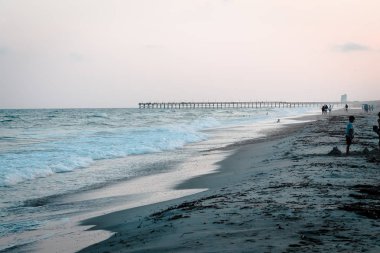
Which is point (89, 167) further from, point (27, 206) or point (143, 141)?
point (143, 141)

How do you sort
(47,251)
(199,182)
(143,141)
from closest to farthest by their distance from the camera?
(47,251) < (199,182) < (143,141)

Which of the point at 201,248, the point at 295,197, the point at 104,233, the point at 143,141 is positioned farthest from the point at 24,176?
the point at 143,141

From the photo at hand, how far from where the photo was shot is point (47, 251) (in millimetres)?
6371

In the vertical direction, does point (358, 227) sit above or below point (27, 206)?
A: above

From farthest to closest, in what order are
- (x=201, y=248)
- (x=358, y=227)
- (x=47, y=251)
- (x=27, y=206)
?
(x=27, y=206)
(x=47, y=251)
(x=358, y=227)
(x=201, y=248)

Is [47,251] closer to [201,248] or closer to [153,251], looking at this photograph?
[153,251]

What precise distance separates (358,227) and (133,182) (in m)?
8.23

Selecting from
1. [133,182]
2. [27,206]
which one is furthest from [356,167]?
[27,206]

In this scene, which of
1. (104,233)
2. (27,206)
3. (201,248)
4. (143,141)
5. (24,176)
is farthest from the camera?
(143,141)

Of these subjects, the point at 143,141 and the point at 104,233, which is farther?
the point at 143,141

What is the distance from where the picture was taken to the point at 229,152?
20750 millimetres

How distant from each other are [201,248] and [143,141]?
21399 mm

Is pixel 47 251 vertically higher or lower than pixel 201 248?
lower

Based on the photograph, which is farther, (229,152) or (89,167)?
(229,152)
